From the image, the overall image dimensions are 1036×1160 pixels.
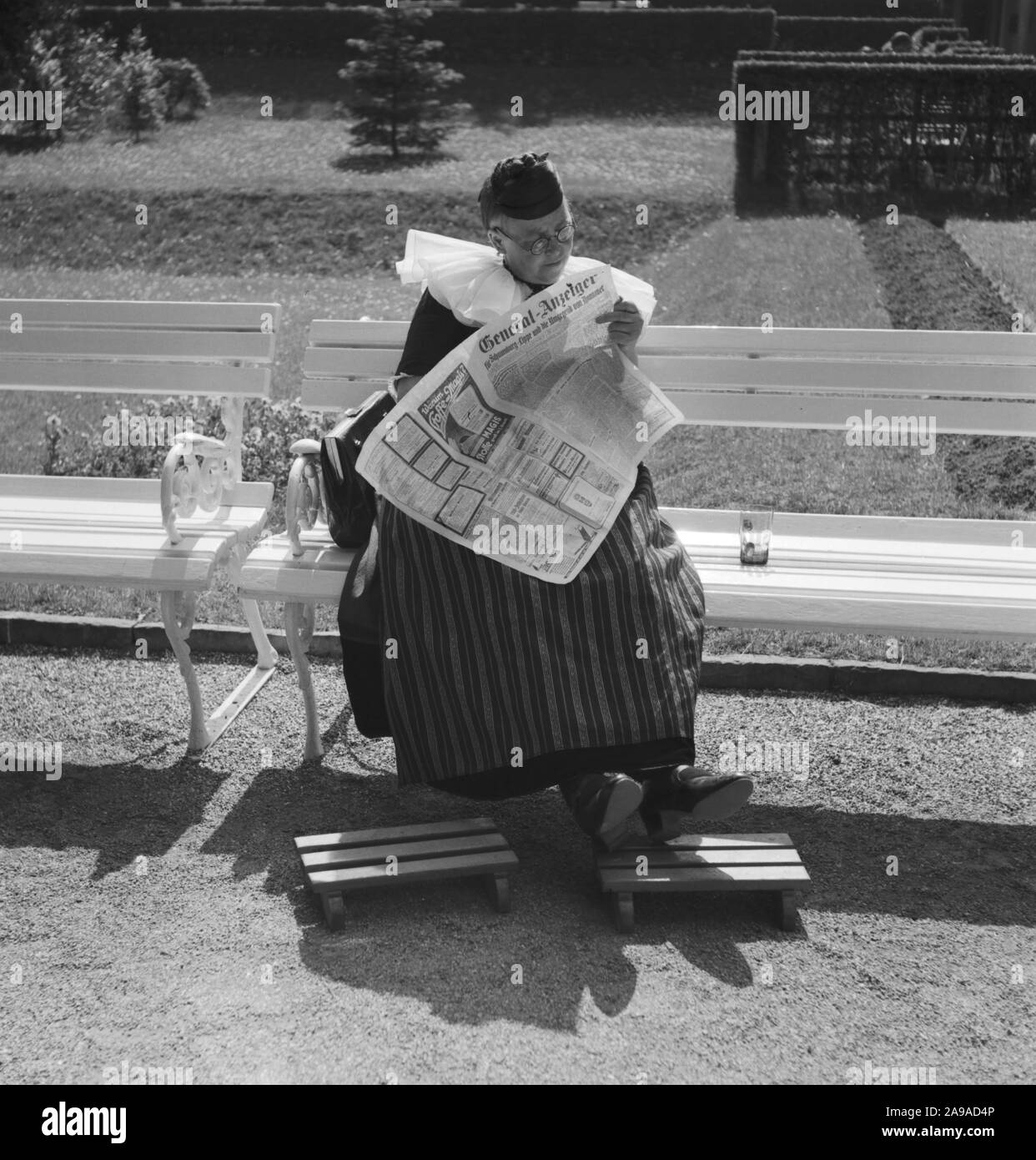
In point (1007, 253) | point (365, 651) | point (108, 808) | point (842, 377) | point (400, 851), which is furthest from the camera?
point (1007, 253)

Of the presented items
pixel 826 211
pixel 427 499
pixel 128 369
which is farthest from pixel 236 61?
pixel 427 499

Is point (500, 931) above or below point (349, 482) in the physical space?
below

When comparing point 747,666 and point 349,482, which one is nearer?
point 349,482

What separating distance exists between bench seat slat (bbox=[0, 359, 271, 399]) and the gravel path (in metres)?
1.04

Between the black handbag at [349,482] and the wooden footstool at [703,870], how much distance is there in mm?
1175

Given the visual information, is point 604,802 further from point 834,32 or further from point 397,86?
point 834,32

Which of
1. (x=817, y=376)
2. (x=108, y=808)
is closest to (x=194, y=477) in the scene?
(x=108, y=808)

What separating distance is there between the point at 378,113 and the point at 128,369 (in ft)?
41.5

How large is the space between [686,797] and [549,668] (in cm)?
44

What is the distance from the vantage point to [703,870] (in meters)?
3.52

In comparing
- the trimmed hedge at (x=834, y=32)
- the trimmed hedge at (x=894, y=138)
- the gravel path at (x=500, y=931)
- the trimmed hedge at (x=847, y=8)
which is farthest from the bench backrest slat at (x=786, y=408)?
the trimmed hedge at (x=847, y=8)

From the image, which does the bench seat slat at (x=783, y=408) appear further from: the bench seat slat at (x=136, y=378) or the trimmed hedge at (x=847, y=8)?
the trimmed hedge at (x=847, y=8)

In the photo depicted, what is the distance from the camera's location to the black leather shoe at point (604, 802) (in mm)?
3373

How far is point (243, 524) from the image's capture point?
450cm
